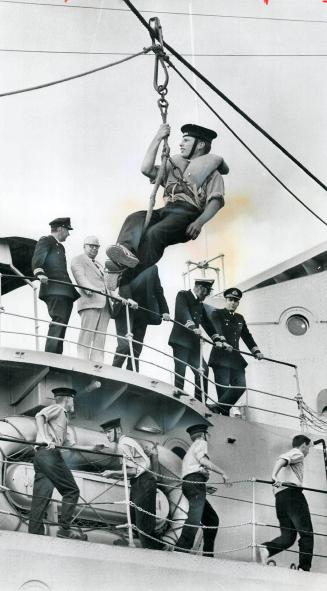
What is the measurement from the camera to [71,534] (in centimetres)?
796

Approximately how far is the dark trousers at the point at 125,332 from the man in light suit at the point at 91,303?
121 mm

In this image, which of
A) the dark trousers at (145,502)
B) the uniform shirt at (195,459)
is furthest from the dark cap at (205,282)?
the dark trousers at (145,502)

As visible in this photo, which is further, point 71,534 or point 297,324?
point 297,324

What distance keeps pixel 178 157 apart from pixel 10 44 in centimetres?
210

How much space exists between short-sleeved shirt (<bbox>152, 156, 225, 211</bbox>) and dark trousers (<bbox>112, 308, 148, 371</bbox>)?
1761 mm

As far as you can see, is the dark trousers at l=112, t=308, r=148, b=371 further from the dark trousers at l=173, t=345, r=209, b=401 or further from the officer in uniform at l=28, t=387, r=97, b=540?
the officer in uniform at l=28, t=387, r=97, b=540

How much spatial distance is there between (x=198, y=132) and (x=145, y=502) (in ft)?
15.5

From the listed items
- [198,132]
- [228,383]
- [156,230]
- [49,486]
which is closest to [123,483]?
[49,486]

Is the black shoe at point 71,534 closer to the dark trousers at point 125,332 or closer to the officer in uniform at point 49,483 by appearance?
the officer in uniform at point 49,483

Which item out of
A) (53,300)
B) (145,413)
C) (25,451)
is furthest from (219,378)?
(25,451)

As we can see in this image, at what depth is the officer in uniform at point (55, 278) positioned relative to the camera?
937 cm

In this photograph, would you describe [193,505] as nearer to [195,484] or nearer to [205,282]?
[195,484]

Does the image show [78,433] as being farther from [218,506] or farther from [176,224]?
[176,224]

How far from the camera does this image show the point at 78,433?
888 centimetres
